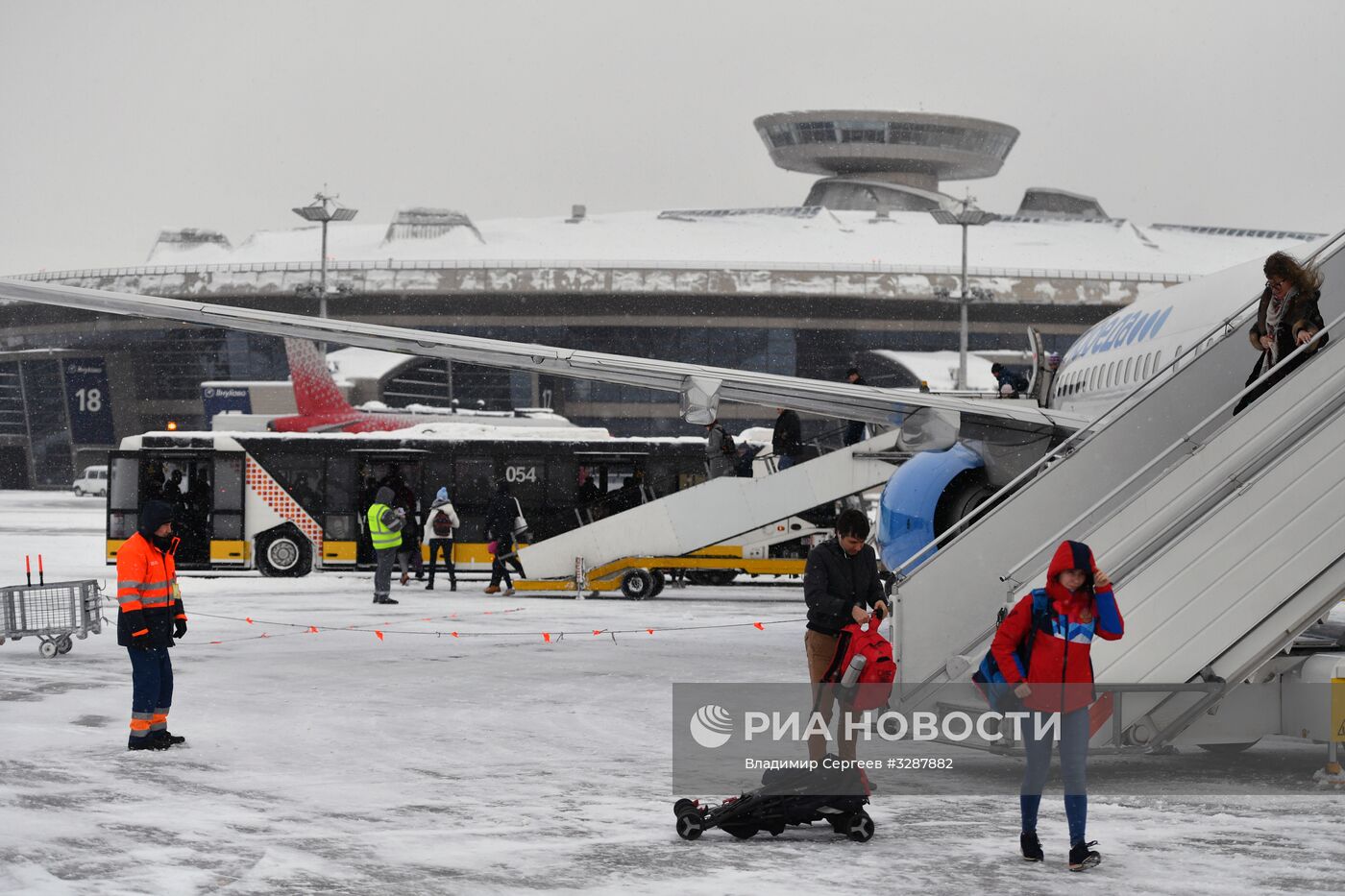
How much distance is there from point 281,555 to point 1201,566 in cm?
2653

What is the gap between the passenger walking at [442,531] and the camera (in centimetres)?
3075

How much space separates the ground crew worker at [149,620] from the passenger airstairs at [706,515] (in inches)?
490

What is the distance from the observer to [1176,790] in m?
11.0

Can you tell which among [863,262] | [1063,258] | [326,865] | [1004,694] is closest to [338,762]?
[326,865]

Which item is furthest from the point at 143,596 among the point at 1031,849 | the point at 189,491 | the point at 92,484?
the point at 92,484

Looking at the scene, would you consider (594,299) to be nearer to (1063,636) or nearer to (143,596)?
(143,596)

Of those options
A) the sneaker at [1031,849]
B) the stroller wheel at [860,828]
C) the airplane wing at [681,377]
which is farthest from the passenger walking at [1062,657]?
the airplane wing at [681,377]

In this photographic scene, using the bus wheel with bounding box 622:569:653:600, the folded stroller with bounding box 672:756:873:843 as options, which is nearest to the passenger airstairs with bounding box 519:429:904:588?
the bus wheel with bounding box 622:569:653:600

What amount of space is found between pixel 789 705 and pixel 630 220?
106m

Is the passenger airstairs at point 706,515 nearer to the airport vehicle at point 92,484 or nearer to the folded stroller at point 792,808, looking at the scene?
the folded stroller at point 792,808

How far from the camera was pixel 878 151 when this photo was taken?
147125 millimetres

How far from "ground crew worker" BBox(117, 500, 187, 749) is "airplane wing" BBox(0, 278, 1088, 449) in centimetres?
427

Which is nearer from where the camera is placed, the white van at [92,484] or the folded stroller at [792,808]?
the folded stroller at [792,808]

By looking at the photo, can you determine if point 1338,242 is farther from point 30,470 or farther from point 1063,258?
point 30,470
